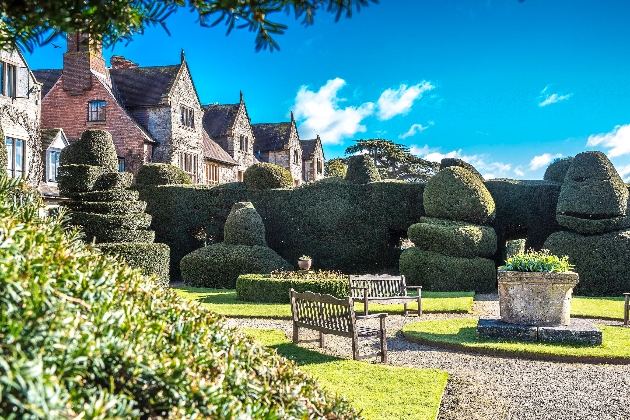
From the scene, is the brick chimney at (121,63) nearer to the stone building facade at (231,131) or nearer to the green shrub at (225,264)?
the stone building facade at (231,131)

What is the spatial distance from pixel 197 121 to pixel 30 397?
32563 mm

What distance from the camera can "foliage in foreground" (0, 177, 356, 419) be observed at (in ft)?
5.50

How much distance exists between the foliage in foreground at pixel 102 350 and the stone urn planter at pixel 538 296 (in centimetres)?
836

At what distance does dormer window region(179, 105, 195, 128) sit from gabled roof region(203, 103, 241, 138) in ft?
20.9

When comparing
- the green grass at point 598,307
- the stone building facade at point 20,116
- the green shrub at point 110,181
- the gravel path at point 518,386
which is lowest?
the gravel path at point 518,386

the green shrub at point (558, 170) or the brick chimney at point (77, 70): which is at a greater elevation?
the brick chimney at point (77, 70)

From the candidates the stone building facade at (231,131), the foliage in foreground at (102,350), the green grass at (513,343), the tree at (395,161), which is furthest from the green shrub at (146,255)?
the tree at (395,161)

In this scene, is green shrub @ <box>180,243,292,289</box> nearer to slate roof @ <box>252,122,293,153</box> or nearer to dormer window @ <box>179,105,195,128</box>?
dormer window @ <box>179,105,195,128</box>

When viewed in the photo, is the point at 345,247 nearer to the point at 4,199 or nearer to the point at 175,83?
the point at 175,83

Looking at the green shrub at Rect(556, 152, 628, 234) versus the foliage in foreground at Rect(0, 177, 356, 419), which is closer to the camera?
the foliage in foreground at Rect(0, 177, 356, 419)

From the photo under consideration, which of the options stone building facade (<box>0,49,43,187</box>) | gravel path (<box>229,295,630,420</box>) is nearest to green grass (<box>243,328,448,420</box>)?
gravel path (<box>229,295,630,420</box>)

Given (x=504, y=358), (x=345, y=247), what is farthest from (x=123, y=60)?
(x=504, y=358)

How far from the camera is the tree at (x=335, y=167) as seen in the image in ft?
181

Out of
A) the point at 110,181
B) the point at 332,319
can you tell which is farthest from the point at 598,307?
the point at 110,181
